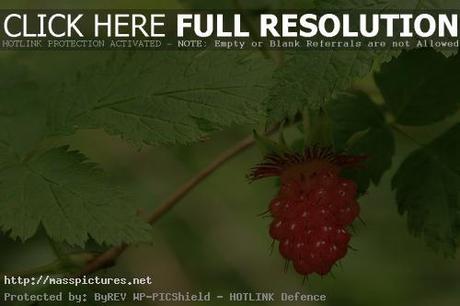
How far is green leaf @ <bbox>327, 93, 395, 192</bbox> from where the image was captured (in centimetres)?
115

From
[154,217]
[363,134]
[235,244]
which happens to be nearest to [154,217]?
[154,217]

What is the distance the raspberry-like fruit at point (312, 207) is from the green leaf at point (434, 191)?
3.1 inches

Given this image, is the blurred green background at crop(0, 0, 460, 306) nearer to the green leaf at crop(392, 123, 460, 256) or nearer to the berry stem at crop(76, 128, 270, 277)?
the berry stem at crop(76, 128, 270, 277)

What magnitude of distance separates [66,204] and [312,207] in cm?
32

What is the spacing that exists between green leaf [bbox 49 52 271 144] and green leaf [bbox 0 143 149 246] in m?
0.07

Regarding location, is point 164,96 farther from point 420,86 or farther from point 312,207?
point 420,86

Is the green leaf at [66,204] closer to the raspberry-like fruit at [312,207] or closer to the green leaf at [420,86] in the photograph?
the raspberry-like fruit at [312,207]

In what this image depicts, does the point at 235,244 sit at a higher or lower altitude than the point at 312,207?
lower

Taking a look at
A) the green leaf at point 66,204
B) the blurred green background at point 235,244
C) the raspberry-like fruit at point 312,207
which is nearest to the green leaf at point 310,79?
the raspberry-like fruit at point 312,207

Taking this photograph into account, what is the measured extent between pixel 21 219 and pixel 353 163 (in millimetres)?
440

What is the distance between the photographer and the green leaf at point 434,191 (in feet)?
3.61

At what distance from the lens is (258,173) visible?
1111 millimetres

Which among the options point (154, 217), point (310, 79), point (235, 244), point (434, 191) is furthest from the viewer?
point (235, 244)

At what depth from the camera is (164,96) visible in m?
1.12
